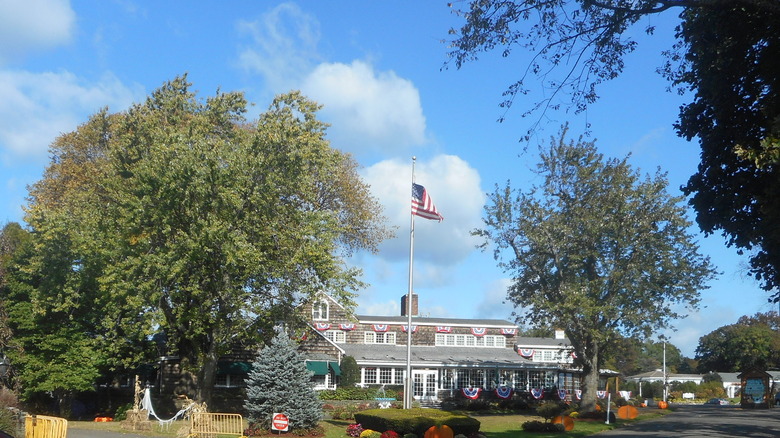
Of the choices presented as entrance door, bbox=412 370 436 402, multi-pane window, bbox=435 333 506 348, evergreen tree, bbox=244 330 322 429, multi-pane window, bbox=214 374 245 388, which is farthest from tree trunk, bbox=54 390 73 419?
multi-pane window, bbox=435 333 506 348

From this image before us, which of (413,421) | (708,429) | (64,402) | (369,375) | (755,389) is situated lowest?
(708,429)

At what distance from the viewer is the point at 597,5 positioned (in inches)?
559

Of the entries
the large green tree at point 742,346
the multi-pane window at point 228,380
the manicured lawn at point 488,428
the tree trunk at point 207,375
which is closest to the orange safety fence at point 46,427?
the manicured lawn at point 488,428

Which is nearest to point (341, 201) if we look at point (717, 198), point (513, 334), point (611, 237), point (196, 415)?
point (611, 237)

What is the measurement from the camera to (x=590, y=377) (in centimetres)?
4359

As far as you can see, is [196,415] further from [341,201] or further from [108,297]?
[341,201]

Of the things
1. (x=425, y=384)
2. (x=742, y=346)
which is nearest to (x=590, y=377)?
(x=425, y=384)

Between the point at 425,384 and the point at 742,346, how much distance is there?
59944mm

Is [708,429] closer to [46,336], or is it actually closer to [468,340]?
[468,340]

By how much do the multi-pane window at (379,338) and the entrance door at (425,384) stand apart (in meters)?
5.75

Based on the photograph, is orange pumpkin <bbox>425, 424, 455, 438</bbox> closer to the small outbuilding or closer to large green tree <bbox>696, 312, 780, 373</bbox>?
the small outbuilding

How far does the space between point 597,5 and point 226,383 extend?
34387 mm

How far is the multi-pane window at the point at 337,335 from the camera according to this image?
5409 centimetres

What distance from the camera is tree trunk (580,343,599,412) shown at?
4291cm
